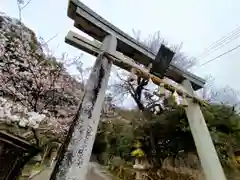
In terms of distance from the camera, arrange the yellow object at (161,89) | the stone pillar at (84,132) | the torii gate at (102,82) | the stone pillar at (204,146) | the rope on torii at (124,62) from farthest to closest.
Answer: the yellow object at (161,89) < the stone pillar at (204,146) < the rope on torii at (124,62) < the torii gate at (102,82) < the stone pillar at (84,132)

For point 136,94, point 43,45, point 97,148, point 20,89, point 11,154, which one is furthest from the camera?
point 97,148

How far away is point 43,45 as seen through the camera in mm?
8828

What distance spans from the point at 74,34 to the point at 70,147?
1.64m

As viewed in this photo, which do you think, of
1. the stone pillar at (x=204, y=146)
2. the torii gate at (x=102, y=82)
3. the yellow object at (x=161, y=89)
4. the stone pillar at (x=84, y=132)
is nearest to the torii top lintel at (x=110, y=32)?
the torii gate at (x=102, y=82)

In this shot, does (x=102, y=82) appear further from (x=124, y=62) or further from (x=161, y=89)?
(x=161, y=89)

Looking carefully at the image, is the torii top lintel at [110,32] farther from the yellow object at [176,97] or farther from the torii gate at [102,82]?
the yellow object at [176,97]

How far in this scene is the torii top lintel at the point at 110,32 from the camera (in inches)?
117

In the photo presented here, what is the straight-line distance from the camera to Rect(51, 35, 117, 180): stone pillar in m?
1.89

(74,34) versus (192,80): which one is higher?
(192,80)

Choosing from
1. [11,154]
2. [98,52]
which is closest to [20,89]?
[11,154]

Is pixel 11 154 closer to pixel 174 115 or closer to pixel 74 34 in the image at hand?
pixel 74 34

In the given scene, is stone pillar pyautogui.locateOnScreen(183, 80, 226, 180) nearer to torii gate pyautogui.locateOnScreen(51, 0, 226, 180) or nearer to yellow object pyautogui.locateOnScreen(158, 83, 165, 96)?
torii gate pyautogui.locateOnScreen(51, 0, 226, 180)

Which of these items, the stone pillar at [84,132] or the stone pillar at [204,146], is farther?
the stone pillar at [204,146]

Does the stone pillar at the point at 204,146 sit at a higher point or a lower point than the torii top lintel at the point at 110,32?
lower
